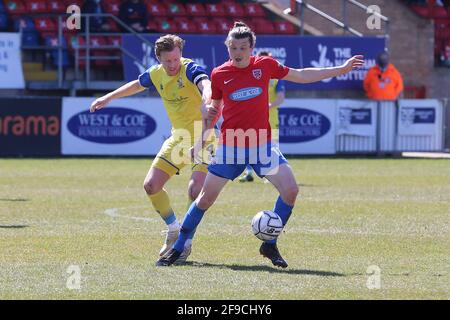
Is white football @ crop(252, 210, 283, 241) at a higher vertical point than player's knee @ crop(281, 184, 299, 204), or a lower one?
lower

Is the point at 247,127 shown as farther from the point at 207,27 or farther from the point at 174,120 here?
the point at 207,27

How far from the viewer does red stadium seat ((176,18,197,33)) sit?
29125mm

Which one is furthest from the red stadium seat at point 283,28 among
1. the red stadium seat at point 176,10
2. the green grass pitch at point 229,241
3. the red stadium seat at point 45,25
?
the green grass pitch at point 229,241

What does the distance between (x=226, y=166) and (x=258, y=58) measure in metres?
1.00

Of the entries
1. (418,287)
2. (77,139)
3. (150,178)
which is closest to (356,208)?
(150,178)

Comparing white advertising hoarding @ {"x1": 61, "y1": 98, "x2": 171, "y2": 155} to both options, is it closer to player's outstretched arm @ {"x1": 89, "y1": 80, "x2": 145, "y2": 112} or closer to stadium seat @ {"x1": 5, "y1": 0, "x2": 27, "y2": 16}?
stadium seat @ {"x1": 5, "y1": 0, "x2": 27, "y2": 16}

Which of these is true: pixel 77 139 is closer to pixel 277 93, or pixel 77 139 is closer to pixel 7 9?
pixel 7 9

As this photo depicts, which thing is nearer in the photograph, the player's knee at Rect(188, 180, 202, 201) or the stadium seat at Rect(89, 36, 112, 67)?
the player's knee at Rect(188, 180, 202, 201)

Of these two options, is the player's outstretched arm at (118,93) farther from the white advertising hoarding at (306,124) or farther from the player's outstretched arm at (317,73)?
the white advertising hoarding at (306,124)

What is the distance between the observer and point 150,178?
34.2ft

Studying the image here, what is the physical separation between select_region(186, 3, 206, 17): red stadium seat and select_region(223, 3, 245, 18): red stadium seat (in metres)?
0.69

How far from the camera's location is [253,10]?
30.6 meters

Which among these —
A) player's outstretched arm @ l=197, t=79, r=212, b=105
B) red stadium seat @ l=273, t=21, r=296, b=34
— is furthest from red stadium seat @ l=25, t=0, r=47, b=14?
player's outstretched arm @ l=197, t=79, r=212, b=105
